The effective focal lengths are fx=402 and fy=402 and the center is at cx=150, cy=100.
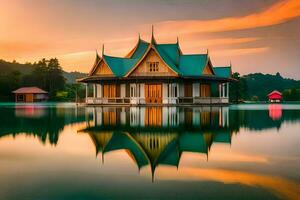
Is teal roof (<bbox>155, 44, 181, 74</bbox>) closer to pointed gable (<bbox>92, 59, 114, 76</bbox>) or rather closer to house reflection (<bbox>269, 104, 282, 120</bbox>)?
pointed gable (<bbox>92, 59, 114, 76</bbox>)

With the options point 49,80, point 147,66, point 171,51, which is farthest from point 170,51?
point 49,80

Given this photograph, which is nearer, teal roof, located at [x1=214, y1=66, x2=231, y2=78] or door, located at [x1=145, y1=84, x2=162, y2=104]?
door, located at [x1=145, y1=84, x2=162, y2=104]

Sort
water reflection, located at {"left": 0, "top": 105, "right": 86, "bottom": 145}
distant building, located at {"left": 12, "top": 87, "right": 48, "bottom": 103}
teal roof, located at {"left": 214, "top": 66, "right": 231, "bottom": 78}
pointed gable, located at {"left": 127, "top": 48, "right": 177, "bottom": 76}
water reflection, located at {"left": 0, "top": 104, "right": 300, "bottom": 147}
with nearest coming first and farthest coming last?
1. water reflection, located at {"left": 0, "top": 105, "right": 86, "bottom": 145}
2. water reflection, located at {"left": 0, "top": 104, "right": 300, "bottom": 147}
3. pointed gable, located at {"left": 127, "top": 48, "right": 177, "bottom": 76}
4. teal roof, located at {"left": 214, "top": 66, "right": 231, "bottom": 78}
5. distant building, located at {"left": 12, "top": 87, "right": 48, "bottom": 103}

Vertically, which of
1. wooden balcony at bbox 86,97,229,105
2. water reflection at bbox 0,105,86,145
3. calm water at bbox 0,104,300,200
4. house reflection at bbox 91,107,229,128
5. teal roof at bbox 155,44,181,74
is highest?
teal roof at bbox 155,44,181,74

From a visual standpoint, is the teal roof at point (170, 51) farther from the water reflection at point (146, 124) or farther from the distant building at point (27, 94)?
the distant building at point (27, 94)

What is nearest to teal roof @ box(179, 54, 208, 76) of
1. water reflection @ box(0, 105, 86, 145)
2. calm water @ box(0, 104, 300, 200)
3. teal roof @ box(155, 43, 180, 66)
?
teal roof @ box(155, 43, 180, 66)

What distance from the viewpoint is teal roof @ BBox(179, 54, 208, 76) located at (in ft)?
155

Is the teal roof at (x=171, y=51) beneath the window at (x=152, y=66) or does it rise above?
above

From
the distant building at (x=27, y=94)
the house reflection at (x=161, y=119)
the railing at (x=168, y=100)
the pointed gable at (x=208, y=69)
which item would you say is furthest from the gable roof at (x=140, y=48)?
the distant building at (x=27, y=94)

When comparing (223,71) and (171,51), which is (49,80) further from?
(223,71)

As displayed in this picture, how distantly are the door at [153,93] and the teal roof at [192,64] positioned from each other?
11.8 ft

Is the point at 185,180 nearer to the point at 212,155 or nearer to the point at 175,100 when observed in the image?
the point at 212,155

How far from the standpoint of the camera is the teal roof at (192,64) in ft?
155

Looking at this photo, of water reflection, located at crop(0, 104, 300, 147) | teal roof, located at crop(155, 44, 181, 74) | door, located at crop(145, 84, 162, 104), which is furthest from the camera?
teal roof, located at crop(155, 44, 181, 74)
